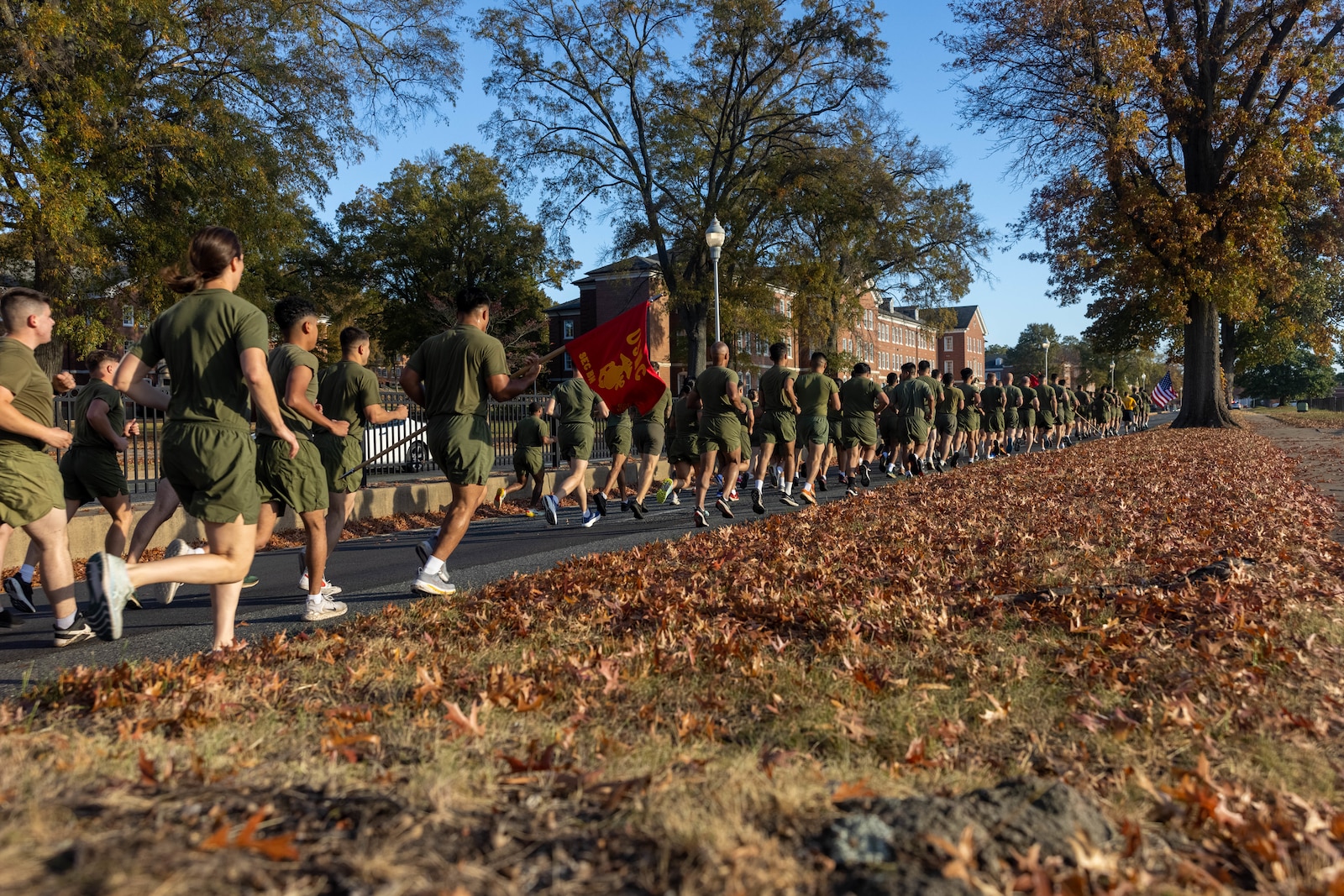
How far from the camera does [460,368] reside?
20.7 ft

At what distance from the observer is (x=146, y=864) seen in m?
1.89

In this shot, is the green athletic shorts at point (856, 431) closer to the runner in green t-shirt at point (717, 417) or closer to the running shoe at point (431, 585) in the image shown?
the runner in green t-shirt at point (717, 417)

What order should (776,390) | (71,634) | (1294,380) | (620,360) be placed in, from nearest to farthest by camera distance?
(71,634), (620,360), (776,390), (1294,380)

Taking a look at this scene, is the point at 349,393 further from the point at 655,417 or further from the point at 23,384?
the point at 655,417

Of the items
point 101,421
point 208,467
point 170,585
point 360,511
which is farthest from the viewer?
point 360,511

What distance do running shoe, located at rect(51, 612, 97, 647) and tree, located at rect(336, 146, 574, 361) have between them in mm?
47734

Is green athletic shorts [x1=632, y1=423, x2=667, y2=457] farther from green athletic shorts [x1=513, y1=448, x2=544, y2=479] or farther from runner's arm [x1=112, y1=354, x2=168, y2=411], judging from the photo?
runner's arm [x1=112, y1=354, x2=168, y2=411]

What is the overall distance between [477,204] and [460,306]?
49926 mm

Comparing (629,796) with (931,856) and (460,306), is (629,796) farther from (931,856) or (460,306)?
(460,306)

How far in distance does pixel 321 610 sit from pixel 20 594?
2.15m

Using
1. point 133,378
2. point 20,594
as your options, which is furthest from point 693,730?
point 20,594

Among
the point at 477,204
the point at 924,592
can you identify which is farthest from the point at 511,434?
the point at 477,204

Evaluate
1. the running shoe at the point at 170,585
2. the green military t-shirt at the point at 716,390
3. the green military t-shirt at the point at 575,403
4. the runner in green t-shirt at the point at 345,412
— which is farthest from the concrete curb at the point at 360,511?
the green military t-shirt at the point at 716,390

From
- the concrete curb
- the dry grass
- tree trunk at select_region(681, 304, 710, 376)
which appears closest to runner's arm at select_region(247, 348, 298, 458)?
the dry grass
